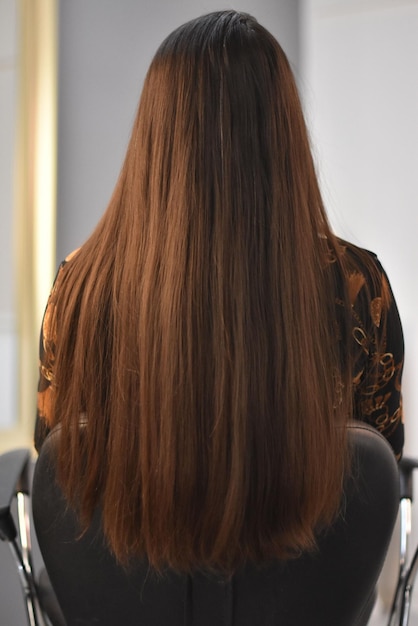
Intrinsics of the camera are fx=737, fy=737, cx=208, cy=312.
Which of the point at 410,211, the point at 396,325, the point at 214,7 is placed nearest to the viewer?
the point at 396,325

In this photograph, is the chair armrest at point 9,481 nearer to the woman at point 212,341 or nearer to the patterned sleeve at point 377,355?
the woman at point 212,341

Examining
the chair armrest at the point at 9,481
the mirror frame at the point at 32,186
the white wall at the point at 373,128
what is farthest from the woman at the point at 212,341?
the mirror frame at the point at 32,186

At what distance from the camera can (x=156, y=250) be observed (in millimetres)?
833

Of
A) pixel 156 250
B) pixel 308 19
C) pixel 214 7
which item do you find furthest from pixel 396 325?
pixel 214 7

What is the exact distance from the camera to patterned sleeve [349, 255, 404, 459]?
3.17 ft

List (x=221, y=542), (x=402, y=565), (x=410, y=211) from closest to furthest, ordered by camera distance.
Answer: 1. (x=221, y=542)
2. (x=402, y=565)
3. (x=410, y=211)

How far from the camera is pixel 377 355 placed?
100 cm

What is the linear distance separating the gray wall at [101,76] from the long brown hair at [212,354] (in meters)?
1.20

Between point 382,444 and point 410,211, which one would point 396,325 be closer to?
point 382,444

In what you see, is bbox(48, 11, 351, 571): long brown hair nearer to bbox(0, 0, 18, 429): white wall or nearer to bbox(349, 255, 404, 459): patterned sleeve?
bbox(349, 255, 404, 459): patterned sleeve

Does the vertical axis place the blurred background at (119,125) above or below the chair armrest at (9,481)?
above

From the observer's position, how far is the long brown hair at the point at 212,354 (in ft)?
2.63

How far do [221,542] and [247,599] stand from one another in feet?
0.30

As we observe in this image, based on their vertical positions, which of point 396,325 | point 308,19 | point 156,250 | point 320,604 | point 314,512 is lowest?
point 320,604
